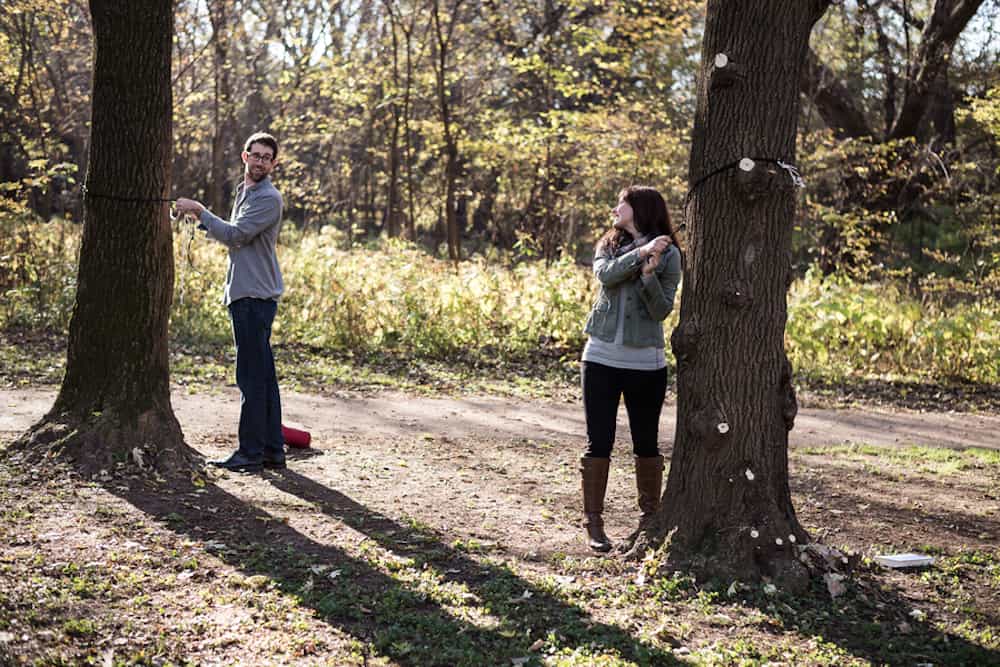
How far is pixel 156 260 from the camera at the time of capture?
604 centimetres

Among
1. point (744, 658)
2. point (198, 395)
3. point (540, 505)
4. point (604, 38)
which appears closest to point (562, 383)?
point (198, 395)

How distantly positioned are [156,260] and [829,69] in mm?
17718

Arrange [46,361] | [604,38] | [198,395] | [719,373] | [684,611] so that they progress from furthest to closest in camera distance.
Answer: [604,38] → [46,361] → [198,395] → [719,373] → [684,611]

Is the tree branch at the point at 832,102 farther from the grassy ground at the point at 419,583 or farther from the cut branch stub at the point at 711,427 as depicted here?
the cut branch stub at the point at 711,427

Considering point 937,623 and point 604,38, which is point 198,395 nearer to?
point 937,623

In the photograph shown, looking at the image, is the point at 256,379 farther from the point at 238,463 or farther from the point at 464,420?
the point at 464,420

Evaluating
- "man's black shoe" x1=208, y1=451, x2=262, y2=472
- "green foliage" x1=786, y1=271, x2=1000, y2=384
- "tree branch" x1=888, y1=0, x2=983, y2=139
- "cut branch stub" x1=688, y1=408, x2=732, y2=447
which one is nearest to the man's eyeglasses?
"man's black shoe" x1=208, y1=451, x2=262, y2=472

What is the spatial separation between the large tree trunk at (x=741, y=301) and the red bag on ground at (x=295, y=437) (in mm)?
3325

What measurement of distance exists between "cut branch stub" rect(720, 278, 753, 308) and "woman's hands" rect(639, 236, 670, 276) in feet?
1.37

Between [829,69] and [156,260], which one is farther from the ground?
[829,69]

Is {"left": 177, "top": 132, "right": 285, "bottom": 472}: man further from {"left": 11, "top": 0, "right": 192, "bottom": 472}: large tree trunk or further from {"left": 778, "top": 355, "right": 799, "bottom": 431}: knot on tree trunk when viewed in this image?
{"left": 778, "top": 355, "right": 799, "bottom": 431}: knot on tree trunk

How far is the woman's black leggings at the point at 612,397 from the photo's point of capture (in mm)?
5109

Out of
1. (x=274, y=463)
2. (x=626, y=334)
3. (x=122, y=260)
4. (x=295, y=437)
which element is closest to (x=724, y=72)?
(x=626, y=334)

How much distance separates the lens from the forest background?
12289mm
